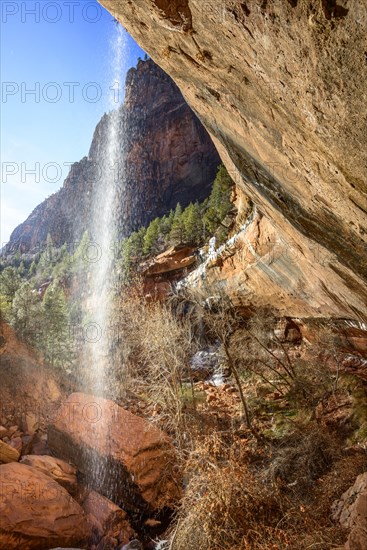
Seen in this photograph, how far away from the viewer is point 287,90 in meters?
3.18

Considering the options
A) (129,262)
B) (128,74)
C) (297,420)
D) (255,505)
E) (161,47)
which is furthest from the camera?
(128,74)

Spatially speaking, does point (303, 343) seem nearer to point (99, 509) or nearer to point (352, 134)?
point (99, 509)

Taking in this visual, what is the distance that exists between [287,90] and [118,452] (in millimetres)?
11661

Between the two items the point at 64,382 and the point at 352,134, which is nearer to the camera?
the point at 352,134

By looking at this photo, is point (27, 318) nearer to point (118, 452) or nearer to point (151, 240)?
point (118, 452)

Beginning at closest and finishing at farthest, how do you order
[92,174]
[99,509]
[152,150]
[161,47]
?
1. [161,47]
2. [99,509]
3. [152,150]
4. [92,174]

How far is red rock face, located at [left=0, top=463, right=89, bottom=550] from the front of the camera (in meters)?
7.43

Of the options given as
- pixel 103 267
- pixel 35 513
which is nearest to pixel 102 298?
pixel 103 267

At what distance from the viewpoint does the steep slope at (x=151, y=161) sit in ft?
202

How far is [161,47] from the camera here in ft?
14.6

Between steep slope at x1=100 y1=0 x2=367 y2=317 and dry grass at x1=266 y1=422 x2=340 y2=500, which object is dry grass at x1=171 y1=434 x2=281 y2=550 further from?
steep slope at x1=100 y1=0 x2=367 y2=317

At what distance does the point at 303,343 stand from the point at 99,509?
686 inches

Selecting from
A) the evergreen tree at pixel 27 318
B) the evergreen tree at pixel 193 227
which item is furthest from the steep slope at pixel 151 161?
the evergreen tree at pixel 27 318

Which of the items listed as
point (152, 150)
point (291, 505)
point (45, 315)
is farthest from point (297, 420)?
point (152, 150)
